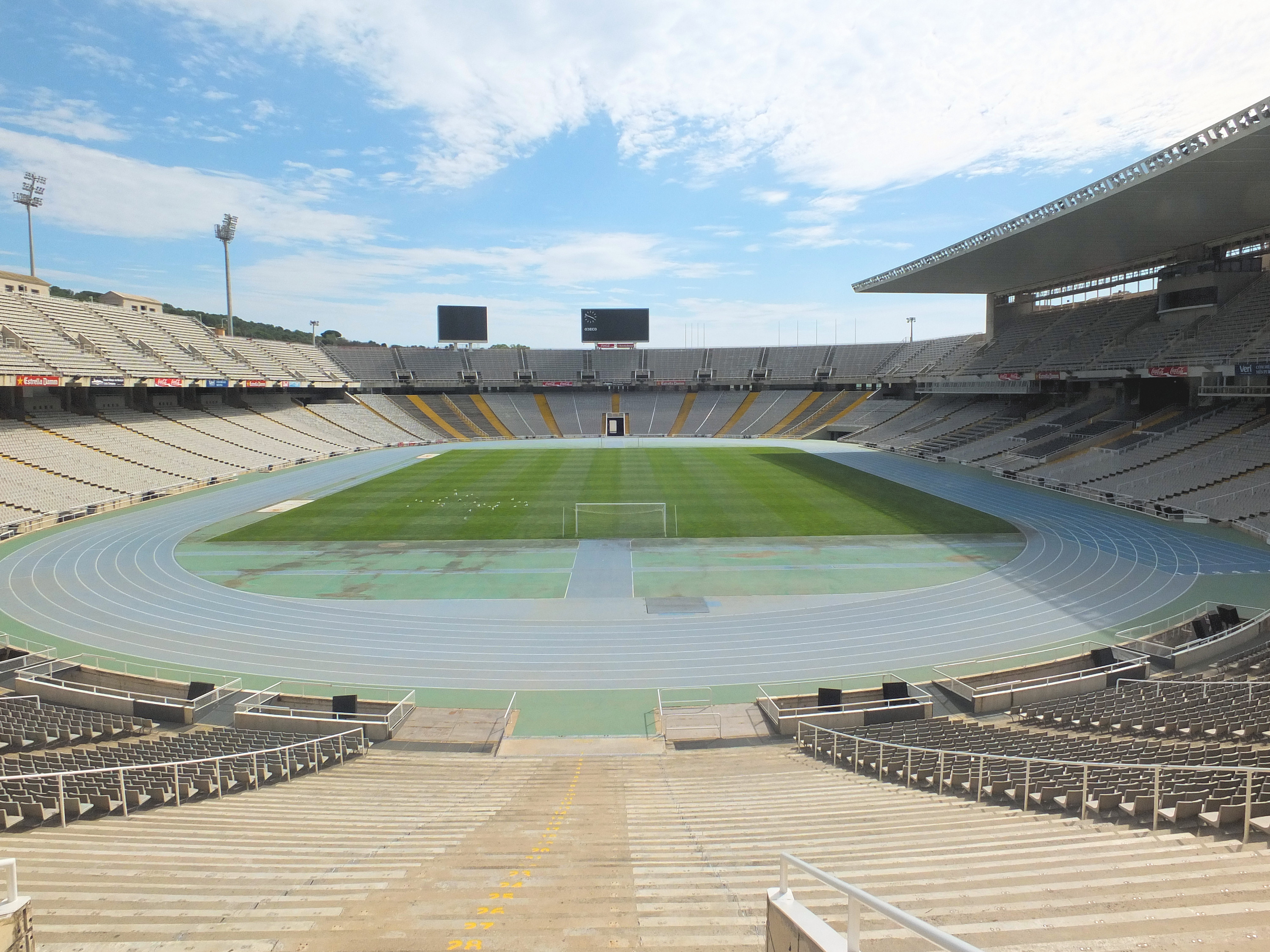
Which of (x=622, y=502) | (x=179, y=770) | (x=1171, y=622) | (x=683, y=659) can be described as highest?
(x=622, y=502)

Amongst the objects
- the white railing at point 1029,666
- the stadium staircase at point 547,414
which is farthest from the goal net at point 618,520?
the stadium staircase at point 547,414

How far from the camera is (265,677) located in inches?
580

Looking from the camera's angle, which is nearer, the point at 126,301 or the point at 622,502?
the point at 622,502

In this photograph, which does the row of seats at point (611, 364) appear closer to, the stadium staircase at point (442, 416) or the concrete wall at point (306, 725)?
the stadium staircase at point (442, 416)

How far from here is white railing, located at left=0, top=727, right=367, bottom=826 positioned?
7430 mm

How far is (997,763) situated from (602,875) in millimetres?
5849

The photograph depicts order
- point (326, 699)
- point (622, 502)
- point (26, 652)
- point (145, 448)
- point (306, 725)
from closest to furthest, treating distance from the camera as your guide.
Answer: point (306, 725), point (326, 699), point (26, 652), point (622, 502), point (145, 448)

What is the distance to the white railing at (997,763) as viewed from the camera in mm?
5992

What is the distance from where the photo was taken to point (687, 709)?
1335 centimetres

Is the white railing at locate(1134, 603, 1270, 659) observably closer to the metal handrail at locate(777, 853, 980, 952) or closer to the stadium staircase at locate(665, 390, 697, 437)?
the metal handrail at locate(777, 853, 980, 952)

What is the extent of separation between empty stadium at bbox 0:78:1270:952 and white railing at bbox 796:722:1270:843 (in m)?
0.11

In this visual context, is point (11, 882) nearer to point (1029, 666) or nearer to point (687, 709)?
point (687, 709)

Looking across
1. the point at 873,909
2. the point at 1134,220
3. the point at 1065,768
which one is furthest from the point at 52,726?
the point at 1134,220

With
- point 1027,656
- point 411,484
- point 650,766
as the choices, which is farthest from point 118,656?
point 411,484
